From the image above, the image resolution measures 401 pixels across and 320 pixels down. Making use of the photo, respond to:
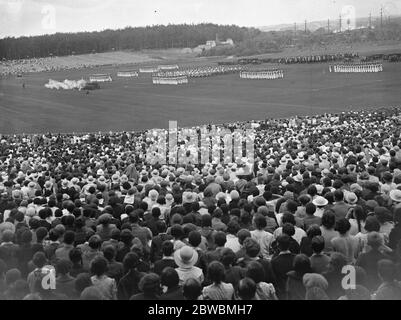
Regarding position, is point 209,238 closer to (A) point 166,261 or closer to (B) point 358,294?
(A) point 166,261

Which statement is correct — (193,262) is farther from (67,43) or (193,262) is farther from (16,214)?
(67,43)

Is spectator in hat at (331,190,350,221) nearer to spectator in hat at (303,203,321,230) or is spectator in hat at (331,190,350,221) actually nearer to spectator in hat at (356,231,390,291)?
spectator in hat at (303,203,321,230)

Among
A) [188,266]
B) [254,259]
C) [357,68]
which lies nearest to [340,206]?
[254,259]

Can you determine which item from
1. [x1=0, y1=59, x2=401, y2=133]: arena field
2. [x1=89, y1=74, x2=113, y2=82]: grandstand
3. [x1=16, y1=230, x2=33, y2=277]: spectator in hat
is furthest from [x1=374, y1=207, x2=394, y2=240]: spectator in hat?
[x1=89, y1=74, x2=113, y2=82]: grandstand

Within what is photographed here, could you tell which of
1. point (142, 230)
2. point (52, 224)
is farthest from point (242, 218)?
point (52, 224)

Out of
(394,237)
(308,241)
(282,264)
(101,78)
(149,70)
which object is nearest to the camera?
(282,264)

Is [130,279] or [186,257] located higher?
[186,257]
